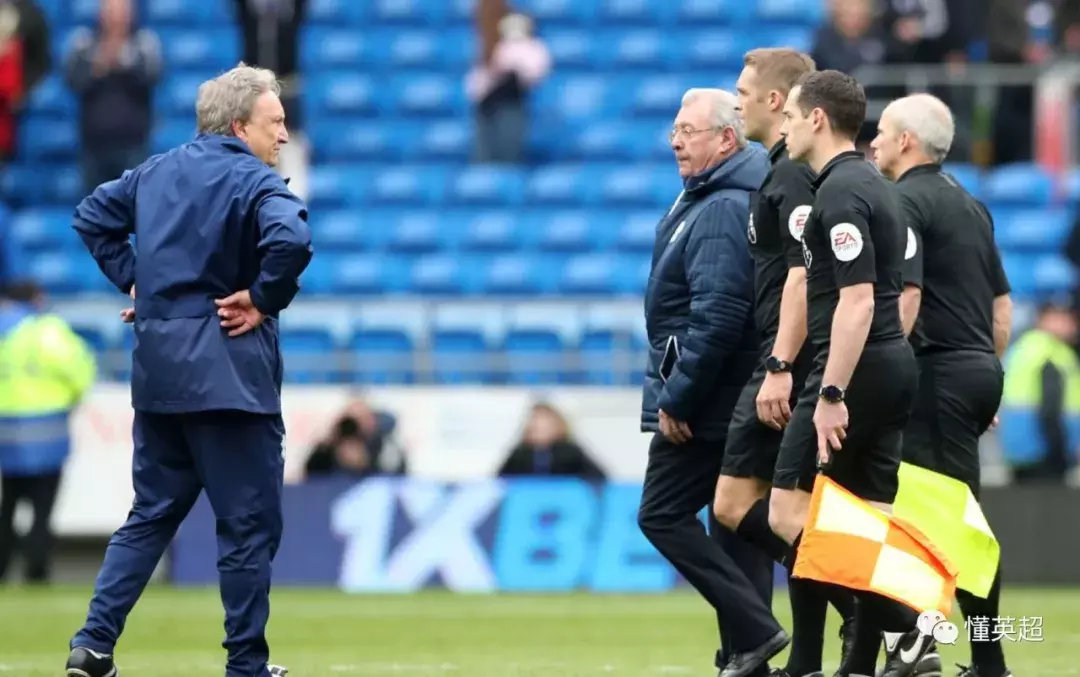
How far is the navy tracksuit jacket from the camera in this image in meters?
7.04

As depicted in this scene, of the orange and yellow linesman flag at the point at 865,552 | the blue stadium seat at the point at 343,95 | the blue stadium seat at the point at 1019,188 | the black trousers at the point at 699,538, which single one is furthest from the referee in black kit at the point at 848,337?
the blue stadium seat at the point at 343,95

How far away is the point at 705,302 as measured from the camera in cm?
780

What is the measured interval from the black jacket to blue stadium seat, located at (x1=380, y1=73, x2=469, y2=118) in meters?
11.4

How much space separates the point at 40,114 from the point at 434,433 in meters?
6.04

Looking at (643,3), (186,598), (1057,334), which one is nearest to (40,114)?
(643,3)

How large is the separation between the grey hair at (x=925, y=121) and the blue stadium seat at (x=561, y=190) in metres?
10.0

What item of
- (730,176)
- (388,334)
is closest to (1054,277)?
(388,334)

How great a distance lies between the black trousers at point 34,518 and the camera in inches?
→ 586

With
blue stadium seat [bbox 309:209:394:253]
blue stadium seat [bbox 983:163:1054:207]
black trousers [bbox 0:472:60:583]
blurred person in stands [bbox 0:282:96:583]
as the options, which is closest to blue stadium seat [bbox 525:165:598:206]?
blue stadium seat [bbox 309:209:394:253]

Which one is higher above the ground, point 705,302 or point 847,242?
point 847,242

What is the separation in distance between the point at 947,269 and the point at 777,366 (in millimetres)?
1292

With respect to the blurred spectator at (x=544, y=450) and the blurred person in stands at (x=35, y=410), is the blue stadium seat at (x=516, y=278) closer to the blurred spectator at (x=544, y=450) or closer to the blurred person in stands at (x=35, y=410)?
the blurred spectator at (x=544, y=450)

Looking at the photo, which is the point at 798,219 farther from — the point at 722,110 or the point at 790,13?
the point at 790,13

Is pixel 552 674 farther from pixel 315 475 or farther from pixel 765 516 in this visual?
pixel 315 475
